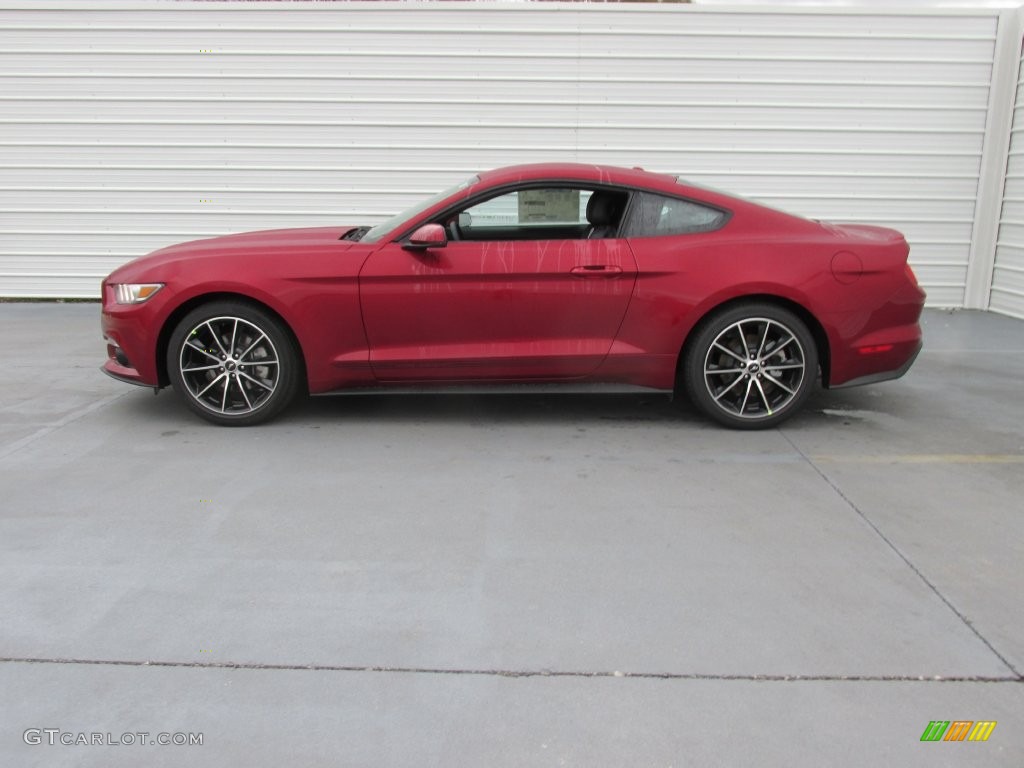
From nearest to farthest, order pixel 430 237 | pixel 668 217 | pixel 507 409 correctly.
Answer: pixel 430 237
pixel 668 217
pixel 507 409

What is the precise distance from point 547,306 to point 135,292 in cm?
238

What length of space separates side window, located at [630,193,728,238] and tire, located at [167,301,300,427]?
2.15 metres

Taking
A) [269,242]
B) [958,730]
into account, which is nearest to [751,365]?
[958,730]

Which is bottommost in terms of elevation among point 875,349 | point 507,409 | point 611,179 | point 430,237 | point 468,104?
point 507,409

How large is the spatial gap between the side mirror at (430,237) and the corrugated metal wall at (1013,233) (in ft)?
22.3

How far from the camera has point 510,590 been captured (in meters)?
3.16

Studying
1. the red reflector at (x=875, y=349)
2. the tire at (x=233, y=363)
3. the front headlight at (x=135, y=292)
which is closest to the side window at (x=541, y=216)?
the tire at (x=233, y=363)

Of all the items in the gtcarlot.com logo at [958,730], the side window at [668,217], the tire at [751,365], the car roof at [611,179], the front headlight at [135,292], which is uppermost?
the car roof at [611,179]

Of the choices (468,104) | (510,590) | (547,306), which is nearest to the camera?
(510,590)

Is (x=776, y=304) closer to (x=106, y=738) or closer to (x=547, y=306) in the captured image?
(x=547, y=306)

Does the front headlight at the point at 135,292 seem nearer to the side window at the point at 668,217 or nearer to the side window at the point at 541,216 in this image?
the side window at the point at 541,216

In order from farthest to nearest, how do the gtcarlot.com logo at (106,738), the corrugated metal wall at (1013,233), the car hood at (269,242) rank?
1. the corrugated metal wall at (1013,233)
2. the car hood at (269,242)
3. the gtcarlot.com logo at (106,738)

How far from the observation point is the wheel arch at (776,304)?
4945 mm

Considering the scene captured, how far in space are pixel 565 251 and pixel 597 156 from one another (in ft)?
15.2
